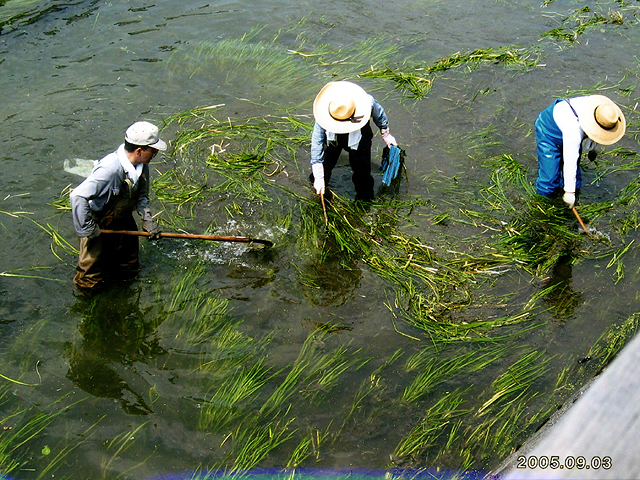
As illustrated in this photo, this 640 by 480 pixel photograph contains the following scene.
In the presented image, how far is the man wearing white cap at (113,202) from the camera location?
Result: 4.06 m

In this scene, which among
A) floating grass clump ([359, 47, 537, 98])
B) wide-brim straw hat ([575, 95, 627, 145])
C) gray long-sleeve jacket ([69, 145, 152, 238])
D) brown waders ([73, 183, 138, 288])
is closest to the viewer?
gray long-sleeve jacket ([69, 145, 152, 238])

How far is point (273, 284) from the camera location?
509 centimetres

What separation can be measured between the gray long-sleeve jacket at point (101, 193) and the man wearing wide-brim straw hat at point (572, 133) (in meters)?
3.62

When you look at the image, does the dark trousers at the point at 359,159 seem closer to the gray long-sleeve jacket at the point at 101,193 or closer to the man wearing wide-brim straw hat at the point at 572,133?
the man wearing wide-brim straw hat at the point at 572,133

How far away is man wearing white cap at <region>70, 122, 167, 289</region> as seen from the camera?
406 cm

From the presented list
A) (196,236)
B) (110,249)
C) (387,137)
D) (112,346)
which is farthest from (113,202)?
(387,137)

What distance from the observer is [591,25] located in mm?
A: 8750

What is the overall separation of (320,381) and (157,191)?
9.62ft

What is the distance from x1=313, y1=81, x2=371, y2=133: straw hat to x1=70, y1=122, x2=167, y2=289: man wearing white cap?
149 cm

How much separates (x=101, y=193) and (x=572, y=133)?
3.95 m

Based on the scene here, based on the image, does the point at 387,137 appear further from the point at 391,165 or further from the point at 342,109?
the point at 342,109

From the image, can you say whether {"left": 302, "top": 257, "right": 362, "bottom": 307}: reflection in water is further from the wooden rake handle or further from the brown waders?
the brown waders

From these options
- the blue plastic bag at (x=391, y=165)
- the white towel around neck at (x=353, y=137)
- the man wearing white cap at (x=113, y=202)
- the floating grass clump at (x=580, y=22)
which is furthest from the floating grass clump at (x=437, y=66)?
the man wearing white cap at (x=113, y=202)
